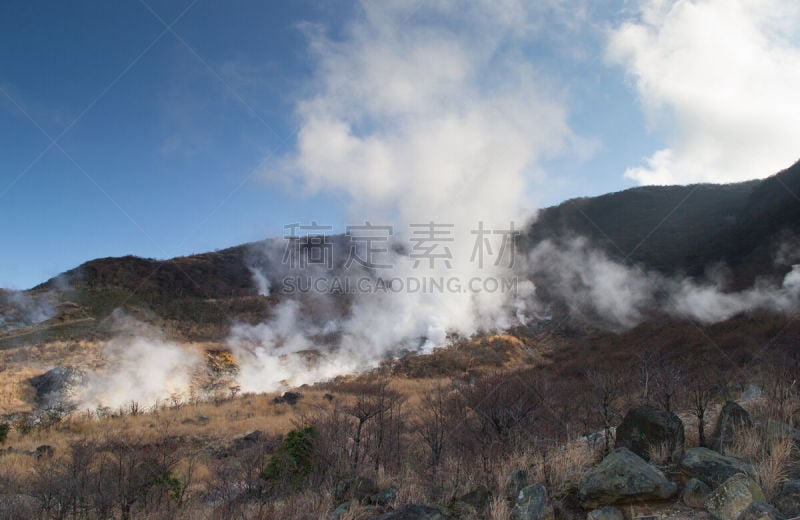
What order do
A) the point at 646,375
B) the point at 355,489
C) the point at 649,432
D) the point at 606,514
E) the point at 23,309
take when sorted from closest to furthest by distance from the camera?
the point at 606,514
the point at 649,432
the point at 355,489
the point at 646,375
the point at 23,309

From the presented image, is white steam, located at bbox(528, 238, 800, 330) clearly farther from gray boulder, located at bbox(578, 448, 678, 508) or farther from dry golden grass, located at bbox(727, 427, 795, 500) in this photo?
gray boulder, located at bbox(578, 448, 678, 508)

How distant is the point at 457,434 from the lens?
12.0 meters

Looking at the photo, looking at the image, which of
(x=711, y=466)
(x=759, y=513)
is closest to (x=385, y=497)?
(x=711, y=466)

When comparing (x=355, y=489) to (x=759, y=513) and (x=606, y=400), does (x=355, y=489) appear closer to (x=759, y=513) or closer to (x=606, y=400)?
(x=606, y=400)

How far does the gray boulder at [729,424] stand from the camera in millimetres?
6930

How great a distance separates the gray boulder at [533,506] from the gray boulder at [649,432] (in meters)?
2.38

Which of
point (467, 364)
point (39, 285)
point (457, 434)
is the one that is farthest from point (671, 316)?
point (39, 285)

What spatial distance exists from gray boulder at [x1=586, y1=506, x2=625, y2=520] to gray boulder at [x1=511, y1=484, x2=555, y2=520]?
1.79 feet


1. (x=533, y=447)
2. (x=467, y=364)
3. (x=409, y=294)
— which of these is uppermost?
(x=409, y=294)

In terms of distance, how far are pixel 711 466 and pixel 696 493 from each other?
74 centimetres

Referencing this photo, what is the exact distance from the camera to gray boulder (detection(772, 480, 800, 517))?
14.6 ft

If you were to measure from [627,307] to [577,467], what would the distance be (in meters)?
34.2

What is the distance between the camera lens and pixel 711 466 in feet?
→ 18.5

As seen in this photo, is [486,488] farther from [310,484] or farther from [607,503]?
[310,484]
